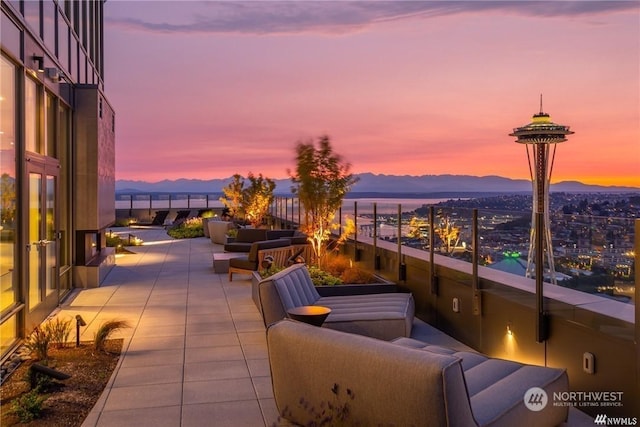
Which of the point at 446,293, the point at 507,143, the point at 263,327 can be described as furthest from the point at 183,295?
the point at 507,143

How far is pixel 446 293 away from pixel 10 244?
494cm

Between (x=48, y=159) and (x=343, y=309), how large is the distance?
4.78 meters

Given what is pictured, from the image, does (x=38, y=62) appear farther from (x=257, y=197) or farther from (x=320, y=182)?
(x=257, y=197)

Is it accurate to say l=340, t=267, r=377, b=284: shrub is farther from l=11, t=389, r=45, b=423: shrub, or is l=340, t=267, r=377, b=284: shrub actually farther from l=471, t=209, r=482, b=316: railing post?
l=11, t=389, r=45, b=423: shrub

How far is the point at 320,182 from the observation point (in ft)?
32.3

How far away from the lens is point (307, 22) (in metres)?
14.0

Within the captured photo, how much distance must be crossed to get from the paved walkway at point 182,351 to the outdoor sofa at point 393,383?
2.26 feet

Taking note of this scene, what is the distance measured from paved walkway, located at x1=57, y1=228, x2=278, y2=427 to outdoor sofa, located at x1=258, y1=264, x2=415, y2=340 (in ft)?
1.88

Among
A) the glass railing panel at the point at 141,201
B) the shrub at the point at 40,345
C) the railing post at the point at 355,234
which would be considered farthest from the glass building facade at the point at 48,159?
the glass railing panel at the point at 141,201

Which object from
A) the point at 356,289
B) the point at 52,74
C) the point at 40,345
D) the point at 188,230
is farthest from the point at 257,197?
the point at 40,345

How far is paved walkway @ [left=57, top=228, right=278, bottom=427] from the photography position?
4.20m

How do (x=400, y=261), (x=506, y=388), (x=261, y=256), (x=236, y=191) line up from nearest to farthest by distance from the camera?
(x=506, y=388) → (x=400, y=261) → (x=261, y=256) → (x=236, y=191)

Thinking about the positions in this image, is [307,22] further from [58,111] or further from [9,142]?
[9,142]

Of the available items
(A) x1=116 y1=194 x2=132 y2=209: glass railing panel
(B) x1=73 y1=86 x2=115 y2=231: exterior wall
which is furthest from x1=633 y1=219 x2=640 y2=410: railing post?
(A) x1=116 y1=194 x2=132 y2=209: glass railing panel
